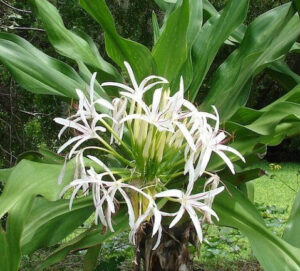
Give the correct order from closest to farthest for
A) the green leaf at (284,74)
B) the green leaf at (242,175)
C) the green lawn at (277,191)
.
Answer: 1. the green leaf at (242,175)
2. the green leaf at (284,74)
3. the green lawn at (277,191)

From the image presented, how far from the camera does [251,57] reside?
171 cm

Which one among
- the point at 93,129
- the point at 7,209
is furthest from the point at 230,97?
the point at 7,209

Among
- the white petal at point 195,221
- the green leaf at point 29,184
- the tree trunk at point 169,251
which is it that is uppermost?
the green leaf at point 29,184

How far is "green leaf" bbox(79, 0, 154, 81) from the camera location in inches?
65.5

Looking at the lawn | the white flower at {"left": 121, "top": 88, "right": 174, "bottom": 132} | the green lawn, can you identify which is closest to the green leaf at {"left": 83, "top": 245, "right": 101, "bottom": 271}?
the white flower at {"left": 121, "top": 88, "right": 174, "bottom": 132}

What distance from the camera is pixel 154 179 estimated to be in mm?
1390

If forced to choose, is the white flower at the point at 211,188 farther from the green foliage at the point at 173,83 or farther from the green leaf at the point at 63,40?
the green leaf at the point at 63,40

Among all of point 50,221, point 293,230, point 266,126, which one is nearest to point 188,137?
point 266,126

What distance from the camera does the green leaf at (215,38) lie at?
1841 millimetres

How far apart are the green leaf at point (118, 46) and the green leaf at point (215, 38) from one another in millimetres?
192

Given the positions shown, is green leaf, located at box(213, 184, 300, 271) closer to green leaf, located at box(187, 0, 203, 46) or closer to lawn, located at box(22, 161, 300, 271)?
green leaf, located at box(187, 0, 203, 46)

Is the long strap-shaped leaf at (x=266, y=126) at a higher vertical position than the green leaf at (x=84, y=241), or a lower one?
higher

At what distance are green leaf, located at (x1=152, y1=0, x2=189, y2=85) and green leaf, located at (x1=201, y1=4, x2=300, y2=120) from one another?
0.16 meters

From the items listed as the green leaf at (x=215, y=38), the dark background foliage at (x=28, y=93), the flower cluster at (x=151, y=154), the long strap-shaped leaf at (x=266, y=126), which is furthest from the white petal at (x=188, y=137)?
the dark background foliage at (x=28, y=93)
